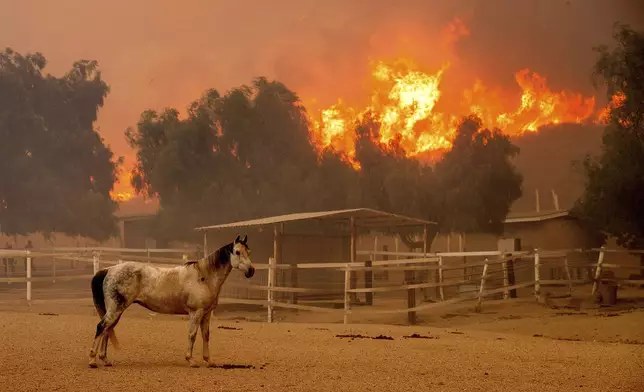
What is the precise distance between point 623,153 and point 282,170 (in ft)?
87.1

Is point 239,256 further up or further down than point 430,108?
further down

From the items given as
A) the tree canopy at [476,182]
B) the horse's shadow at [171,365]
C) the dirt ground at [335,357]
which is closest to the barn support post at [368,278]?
Answer: the dirt ground at [335,357]

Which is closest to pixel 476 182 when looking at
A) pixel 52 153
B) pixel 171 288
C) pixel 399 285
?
pixel 399 285

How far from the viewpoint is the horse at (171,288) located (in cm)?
984

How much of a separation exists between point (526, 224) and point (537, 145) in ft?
187

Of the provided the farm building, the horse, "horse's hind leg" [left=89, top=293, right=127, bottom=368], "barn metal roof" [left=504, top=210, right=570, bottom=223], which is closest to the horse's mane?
the horse

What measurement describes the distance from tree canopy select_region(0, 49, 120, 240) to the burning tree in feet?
133

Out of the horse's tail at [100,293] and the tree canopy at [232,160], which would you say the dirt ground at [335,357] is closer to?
the horse's tail at [100,293]

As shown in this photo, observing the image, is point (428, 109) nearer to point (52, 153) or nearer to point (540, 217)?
point (540, 217)

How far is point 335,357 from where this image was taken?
11344 mm

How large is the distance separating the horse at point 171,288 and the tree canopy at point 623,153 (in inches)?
817

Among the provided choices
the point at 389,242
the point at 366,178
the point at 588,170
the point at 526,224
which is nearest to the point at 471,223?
the point at 526,224

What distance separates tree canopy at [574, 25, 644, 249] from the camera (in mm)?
26344

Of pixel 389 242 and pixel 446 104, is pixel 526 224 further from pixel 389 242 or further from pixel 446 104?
pixel 446 104
